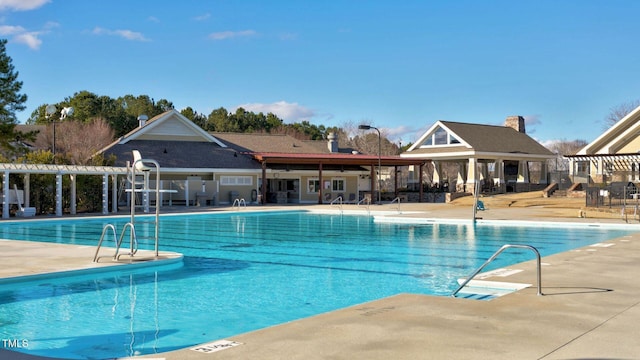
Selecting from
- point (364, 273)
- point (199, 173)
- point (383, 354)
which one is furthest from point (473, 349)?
point (199, 173)

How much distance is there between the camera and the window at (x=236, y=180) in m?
40.5

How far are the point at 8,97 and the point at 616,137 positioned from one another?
33.6m

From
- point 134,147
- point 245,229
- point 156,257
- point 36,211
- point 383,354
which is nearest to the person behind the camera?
point 383,354

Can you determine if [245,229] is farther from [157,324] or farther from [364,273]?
[157,324]

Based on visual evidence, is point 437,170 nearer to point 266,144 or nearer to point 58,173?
point 266,144

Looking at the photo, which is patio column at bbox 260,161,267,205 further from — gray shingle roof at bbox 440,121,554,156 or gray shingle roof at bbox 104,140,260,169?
gray shingle roof at bbox 440,121,554,156

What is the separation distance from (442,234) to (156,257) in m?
11.3

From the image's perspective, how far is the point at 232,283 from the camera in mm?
11641

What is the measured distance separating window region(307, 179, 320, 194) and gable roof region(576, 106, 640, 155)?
17553mm

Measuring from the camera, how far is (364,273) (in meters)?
12.9

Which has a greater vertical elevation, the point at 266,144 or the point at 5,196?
the point at 266,144

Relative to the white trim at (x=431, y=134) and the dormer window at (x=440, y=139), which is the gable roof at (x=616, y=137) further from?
the dormer window at (x=440, y=139)

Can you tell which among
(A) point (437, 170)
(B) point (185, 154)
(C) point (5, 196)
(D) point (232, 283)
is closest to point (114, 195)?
(C) point (5, 196)

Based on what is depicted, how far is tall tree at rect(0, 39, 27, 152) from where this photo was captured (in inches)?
1093
